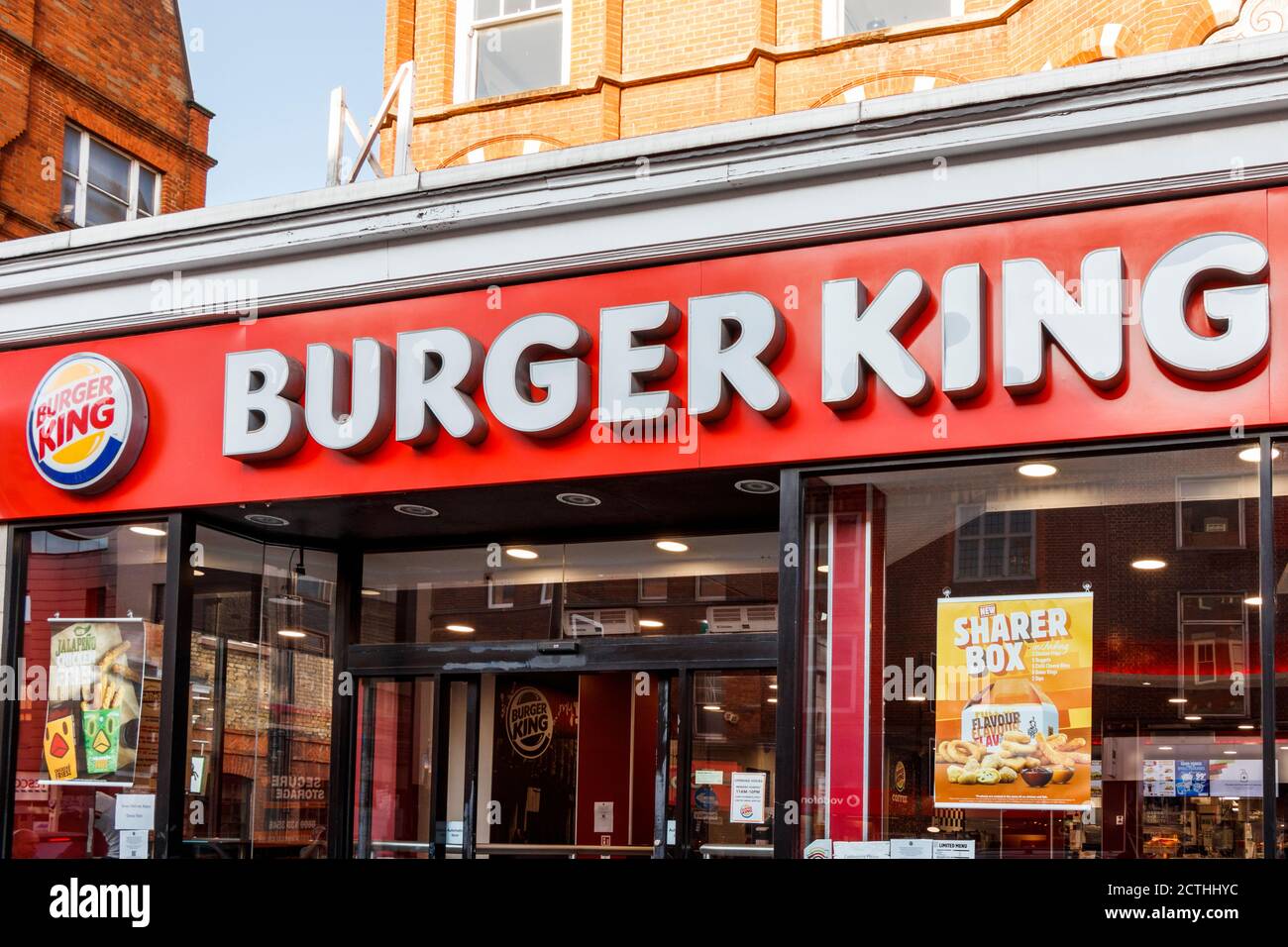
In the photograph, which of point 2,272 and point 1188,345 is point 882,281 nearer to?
point 1188,345

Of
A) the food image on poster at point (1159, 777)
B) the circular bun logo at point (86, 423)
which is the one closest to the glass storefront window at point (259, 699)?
the circular bun logo at point (86, 423)

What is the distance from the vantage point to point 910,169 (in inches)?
336

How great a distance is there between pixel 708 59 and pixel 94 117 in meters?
14.7

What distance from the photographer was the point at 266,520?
1077 centimetres

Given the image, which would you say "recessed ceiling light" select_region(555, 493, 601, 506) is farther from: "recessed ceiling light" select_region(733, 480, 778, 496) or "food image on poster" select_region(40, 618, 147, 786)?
"food image on poster" select_region(40, 618, 147, 786)

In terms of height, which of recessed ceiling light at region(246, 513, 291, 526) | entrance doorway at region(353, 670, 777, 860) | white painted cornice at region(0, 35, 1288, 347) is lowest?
entrance doorway at region(353, 670, 777, 860)

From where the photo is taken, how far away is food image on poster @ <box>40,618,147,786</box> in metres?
10.5

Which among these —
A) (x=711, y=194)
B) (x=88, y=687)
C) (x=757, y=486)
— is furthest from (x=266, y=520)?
(x=711, y=194)

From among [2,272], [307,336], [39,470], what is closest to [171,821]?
[39,470]

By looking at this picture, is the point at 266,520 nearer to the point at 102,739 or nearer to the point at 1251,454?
the point at 102,739

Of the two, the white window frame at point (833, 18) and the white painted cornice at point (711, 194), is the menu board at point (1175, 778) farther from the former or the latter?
A: the white window frame at point (833, 18)

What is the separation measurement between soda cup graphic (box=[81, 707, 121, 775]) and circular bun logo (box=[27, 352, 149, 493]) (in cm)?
164

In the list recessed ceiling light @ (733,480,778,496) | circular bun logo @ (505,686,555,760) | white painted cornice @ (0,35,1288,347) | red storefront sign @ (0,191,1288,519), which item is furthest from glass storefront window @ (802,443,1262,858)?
circular bun logo @ (505,686,555,760)

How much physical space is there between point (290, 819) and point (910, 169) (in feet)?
21.9
